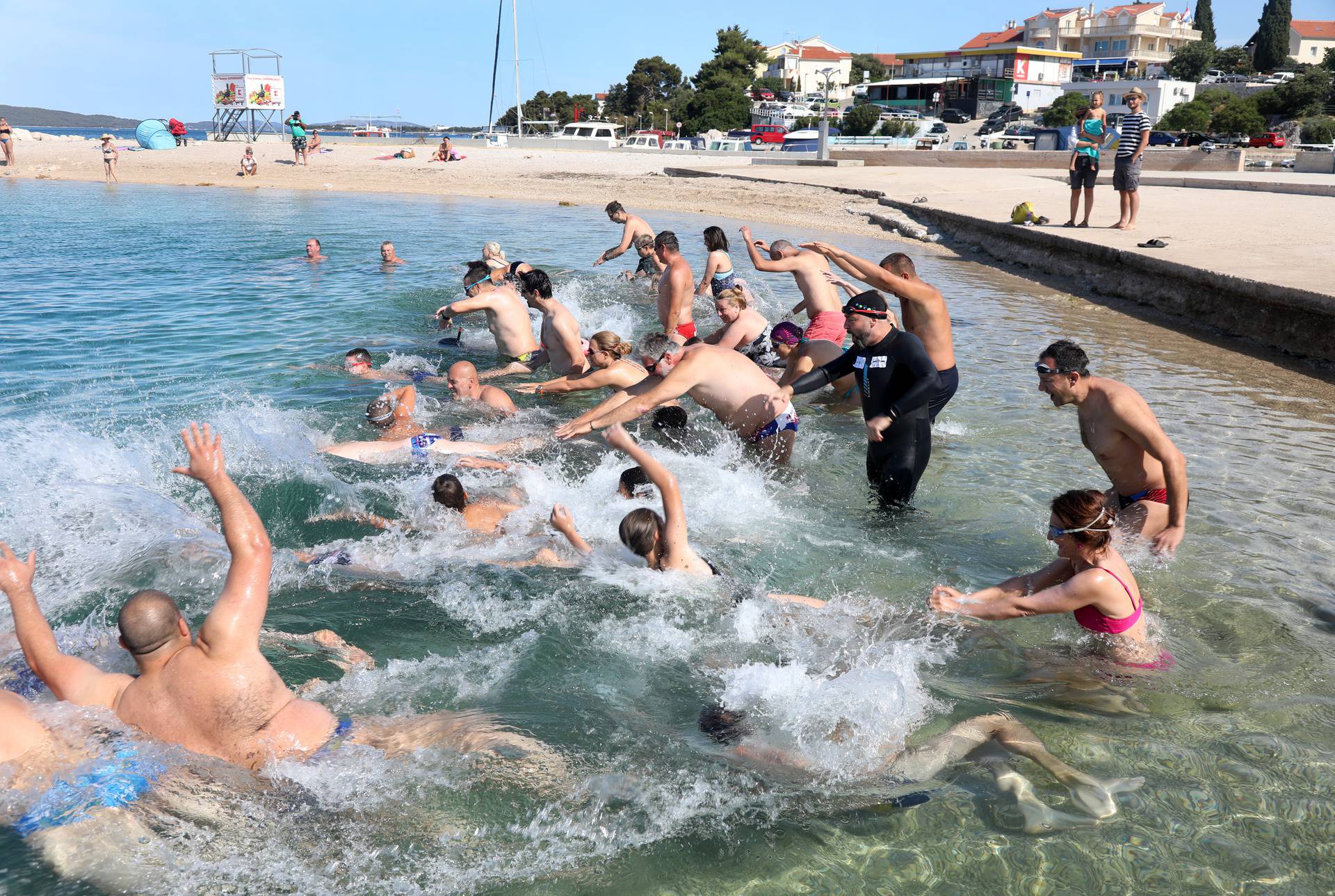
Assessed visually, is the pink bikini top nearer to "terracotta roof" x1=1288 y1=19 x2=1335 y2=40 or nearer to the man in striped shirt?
the man in striped shirt

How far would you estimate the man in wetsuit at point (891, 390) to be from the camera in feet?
19.0

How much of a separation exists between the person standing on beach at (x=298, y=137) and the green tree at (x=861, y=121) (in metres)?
36.0

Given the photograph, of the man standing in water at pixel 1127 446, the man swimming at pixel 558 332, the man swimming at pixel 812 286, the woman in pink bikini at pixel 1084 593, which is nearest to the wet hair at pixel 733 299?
the man swimming at pixel 812 286

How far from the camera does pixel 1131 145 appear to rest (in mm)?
13672

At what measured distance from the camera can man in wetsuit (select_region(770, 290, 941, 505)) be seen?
228 inches

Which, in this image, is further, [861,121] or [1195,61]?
[1195,61]

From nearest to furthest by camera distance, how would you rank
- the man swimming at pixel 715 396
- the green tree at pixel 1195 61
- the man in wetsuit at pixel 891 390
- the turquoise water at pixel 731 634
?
the turquoise water at pixel 731 634 → the man in wetsuit at pixel 891 390 → the man swimming at pixel 715 396 → the green tree at pixel 1195 61

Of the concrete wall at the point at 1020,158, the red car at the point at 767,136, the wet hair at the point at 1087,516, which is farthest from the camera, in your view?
the red car at the point at 767,136

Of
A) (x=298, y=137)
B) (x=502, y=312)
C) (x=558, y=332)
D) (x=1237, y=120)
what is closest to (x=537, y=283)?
(x=558, y=332)

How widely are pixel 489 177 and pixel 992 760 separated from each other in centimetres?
3470

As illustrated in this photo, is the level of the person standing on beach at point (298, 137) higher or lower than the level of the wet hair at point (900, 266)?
higher

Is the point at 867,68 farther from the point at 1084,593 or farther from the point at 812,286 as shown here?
the point at 1084,593

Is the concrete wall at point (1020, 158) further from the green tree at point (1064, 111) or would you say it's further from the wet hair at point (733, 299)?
the wet hair at point (733, 299)

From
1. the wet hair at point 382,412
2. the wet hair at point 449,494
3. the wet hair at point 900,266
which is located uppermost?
the wet hair at point 900,266
